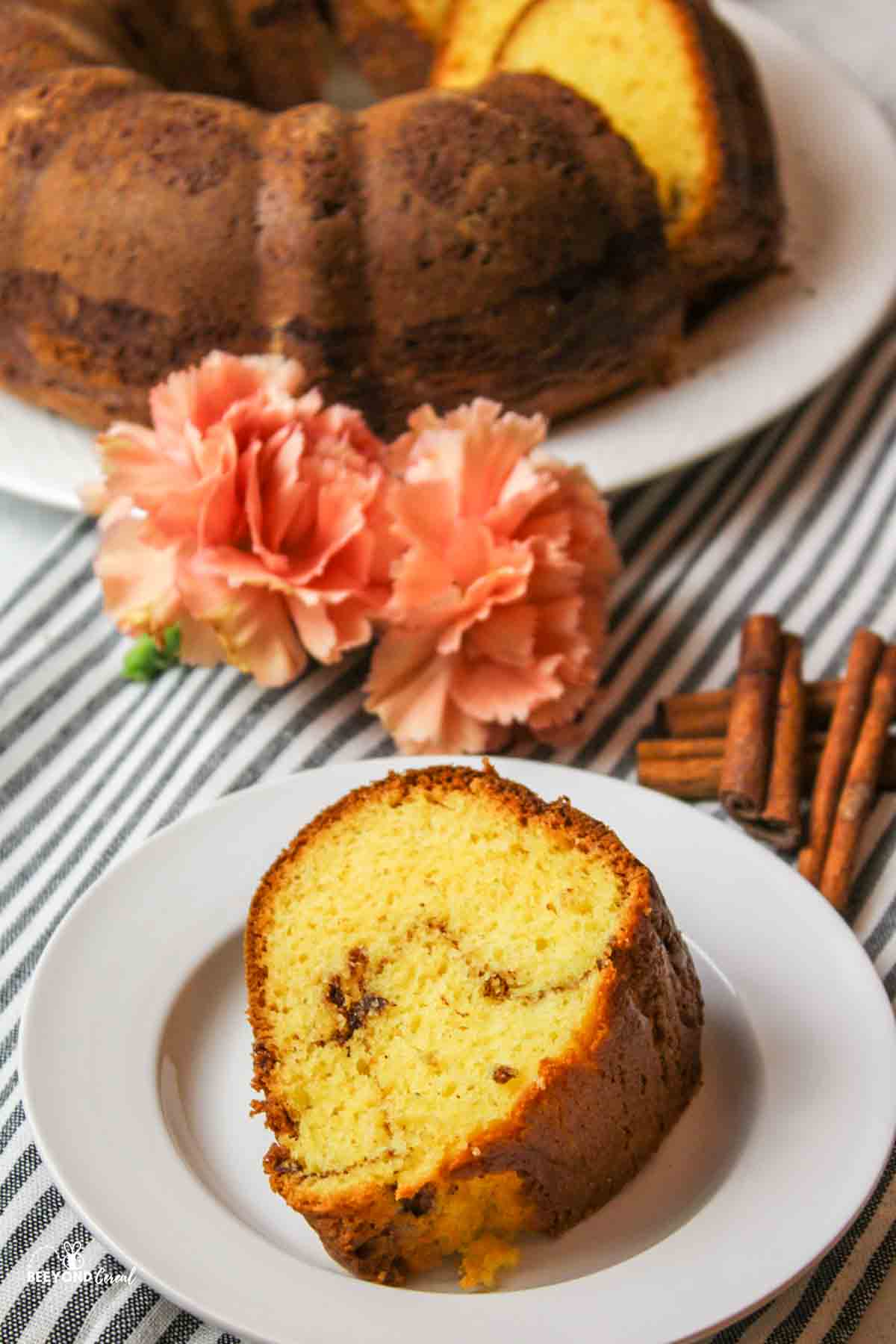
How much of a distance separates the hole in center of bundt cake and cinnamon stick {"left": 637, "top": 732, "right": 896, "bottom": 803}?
1.20ft

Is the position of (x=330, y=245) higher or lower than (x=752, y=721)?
higher

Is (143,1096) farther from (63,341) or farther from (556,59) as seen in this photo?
(556,59)

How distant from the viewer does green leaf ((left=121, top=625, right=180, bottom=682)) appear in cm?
156

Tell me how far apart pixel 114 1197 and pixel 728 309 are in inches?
55.6

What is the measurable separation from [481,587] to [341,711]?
236 millimetres

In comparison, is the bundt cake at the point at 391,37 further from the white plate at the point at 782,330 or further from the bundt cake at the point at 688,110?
the white plate at the point at 782,330

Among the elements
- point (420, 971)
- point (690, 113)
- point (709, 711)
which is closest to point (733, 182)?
point (690, 113)

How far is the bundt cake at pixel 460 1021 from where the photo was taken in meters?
0.92

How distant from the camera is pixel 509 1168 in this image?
0.92m

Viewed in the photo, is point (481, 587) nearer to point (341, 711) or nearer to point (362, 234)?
point (341, 711)

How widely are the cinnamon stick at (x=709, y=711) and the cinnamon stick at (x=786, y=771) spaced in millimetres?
19

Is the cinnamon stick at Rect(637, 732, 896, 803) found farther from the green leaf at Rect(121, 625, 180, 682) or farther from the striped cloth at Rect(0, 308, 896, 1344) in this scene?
the green leaf at Rect(121, 625, 180, 682)

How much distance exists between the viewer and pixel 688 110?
1858mm

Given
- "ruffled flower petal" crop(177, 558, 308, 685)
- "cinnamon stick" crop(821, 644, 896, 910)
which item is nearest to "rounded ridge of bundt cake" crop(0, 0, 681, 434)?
"ruffled flower petal" crop(177, 558, 308, 685)
